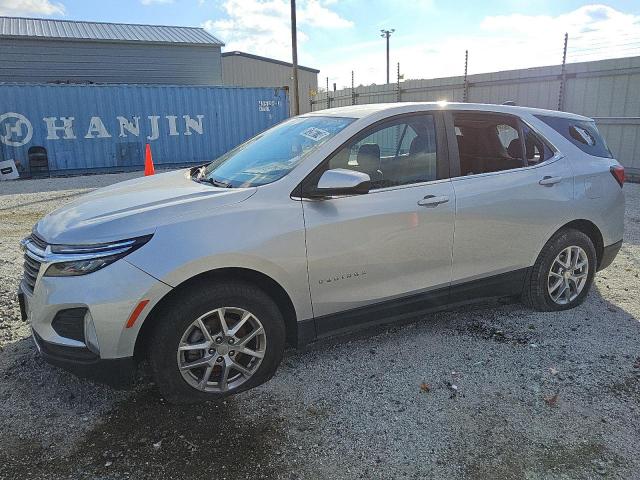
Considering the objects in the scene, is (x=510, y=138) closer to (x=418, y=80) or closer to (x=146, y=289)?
(x=146, y=289)

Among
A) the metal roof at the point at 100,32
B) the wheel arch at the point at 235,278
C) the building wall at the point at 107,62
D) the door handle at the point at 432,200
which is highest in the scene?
the metal roof at the point at 100,32

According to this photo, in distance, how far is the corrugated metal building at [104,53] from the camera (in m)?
20.5

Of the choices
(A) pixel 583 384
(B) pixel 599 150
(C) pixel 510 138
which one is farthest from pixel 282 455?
(B) pixel 599 150

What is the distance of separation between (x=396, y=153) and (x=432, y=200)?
43cm

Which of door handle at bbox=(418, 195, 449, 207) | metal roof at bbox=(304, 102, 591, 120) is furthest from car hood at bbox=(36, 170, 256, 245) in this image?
door handle at bbox=(418, 195, 449, 207)

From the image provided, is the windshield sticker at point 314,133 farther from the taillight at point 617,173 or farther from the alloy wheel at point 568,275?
the taillight at point 617,173

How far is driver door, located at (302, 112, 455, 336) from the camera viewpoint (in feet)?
10.1

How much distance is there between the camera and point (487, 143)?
12.5ft

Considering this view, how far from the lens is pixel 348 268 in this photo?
3145 millimetres

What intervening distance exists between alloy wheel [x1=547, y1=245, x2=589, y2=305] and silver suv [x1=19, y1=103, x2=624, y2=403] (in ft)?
0.06

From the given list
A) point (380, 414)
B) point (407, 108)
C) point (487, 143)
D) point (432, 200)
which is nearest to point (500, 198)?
point (487, 143)

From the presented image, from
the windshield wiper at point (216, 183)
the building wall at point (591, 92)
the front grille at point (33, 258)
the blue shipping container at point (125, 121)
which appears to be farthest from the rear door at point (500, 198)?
the blue shipping container at point (125, 121)

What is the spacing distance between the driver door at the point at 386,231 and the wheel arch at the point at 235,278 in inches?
6.5

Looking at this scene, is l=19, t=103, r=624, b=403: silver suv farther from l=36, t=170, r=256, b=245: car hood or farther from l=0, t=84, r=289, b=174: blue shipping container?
l=0, t=84, r=289, b=174: blue shipping container
